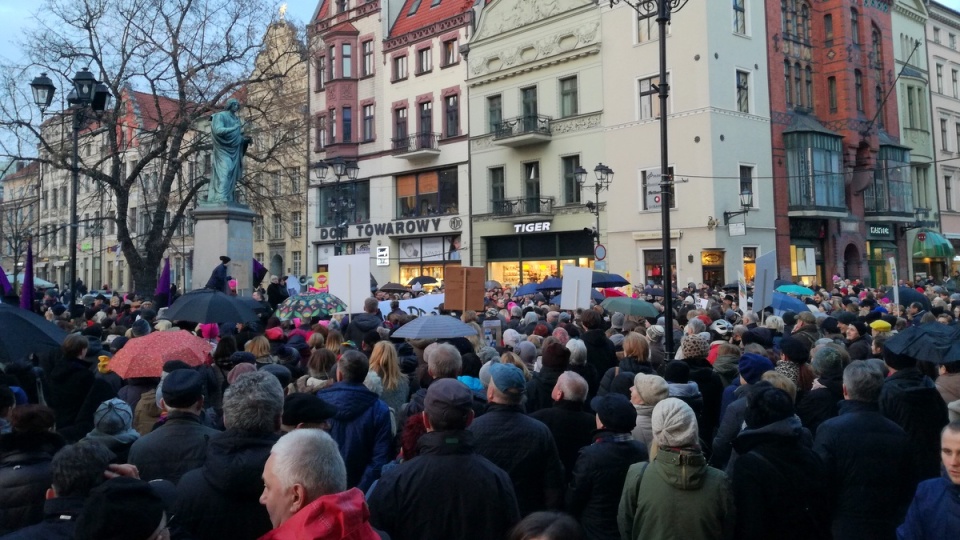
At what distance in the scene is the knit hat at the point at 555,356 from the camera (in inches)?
245

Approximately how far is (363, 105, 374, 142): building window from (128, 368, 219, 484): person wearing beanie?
39785 mm

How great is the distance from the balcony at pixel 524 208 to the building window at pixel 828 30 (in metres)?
15.1

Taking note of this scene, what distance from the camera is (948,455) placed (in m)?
3.43

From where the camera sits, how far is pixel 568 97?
35.0m

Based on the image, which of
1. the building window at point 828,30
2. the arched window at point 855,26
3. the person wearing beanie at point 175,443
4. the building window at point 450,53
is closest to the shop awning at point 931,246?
the arched window at point 855,26

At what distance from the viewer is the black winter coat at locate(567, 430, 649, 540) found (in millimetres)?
4285

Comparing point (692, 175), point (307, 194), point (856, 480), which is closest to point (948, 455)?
point (856, 480)

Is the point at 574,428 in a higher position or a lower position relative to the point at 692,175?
lower

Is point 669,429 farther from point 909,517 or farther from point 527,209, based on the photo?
point 527,209

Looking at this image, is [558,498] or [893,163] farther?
[893,163]

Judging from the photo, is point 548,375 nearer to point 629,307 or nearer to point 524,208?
point 629,307

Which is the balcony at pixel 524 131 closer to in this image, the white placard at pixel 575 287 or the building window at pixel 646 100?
the building window at pixel 646 100

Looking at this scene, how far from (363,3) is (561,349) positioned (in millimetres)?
41309

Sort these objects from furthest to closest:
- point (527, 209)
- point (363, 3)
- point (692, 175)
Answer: point (363, 3)
point (527, 209)
point (692, 175)
